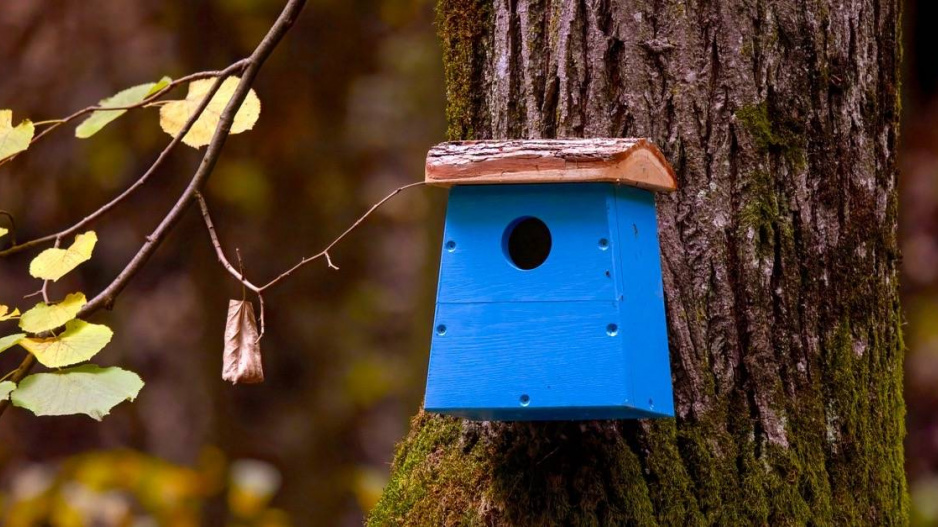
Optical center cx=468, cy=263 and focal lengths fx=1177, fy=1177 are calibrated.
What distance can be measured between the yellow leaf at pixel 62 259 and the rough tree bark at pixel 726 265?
696mm

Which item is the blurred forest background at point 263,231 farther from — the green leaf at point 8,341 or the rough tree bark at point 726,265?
the green leaf at point 8,341

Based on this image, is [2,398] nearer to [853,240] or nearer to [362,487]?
[853,240]

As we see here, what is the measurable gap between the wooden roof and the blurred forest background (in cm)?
339

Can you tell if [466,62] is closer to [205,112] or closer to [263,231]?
[205,112]

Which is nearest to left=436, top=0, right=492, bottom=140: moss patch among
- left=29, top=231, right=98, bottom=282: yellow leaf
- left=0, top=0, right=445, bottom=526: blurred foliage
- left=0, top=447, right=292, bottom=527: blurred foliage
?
left=29, top=231, right=98, bottom=282: yellow leaf

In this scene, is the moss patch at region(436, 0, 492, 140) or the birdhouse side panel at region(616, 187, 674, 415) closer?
the birdhouse side panel at region(616, 187, 674, 415)

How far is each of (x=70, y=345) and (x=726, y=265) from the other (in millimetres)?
1029

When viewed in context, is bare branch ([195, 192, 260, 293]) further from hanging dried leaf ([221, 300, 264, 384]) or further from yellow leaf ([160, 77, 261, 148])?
yellow leaf ([160, 77, 261, 148])

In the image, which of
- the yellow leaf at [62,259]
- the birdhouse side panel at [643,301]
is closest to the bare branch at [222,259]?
the yellow leaf at [62,259]

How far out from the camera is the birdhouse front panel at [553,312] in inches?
66.7

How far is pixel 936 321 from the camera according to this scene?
215 inches

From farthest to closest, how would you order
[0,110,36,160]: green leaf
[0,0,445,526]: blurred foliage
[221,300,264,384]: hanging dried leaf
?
[0,0,445,526]: blurred foliage, [0,110,36,160]: green leaf, [221,300,264,384]: hanging dried leaf

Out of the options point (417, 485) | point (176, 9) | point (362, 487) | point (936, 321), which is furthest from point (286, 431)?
point (417, 485)

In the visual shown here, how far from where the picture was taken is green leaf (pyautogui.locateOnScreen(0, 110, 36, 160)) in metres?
1.85
